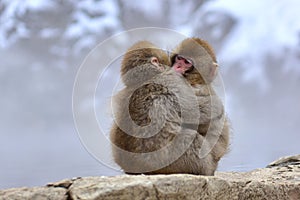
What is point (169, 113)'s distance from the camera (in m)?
1.30

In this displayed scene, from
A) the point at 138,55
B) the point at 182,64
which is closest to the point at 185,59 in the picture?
the point at 182,64

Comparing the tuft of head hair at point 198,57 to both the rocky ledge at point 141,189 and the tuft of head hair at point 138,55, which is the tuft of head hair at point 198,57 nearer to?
the tuft of head hair at point 138,55

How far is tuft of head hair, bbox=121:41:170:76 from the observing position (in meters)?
1.36

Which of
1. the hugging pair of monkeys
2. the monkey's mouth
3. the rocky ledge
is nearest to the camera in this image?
the rocky ledge

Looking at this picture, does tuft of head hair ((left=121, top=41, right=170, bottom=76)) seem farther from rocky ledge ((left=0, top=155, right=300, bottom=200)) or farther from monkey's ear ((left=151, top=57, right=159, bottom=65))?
rocky ledge ((left=0, top=155, right=300, bottom=200))

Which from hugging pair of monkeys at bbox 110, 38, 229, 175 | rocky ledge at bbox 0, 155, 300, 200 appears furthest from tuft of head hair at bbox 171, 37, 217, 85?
rocky ledge at bbox 0, 155, 300, 200

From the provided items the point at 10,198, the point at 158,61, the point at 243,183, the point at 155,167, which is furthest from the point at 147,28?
the point at 10,198

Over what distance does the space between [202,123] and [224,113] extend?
0.12 meters

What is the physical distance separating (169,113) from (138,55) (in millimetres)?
207

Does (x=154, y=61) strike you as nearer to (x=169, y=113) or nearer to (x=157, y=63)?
Result: (x=157, y=63)

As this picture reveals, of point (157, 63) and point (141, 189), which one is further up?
point (157, 63)

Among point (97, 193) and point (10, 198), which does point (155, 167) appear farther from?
point (10, 198)

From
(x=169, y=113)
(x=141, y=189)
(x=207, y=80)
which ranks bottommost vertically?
(x=141, y=189)

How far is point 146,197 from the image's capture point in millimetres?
1046
